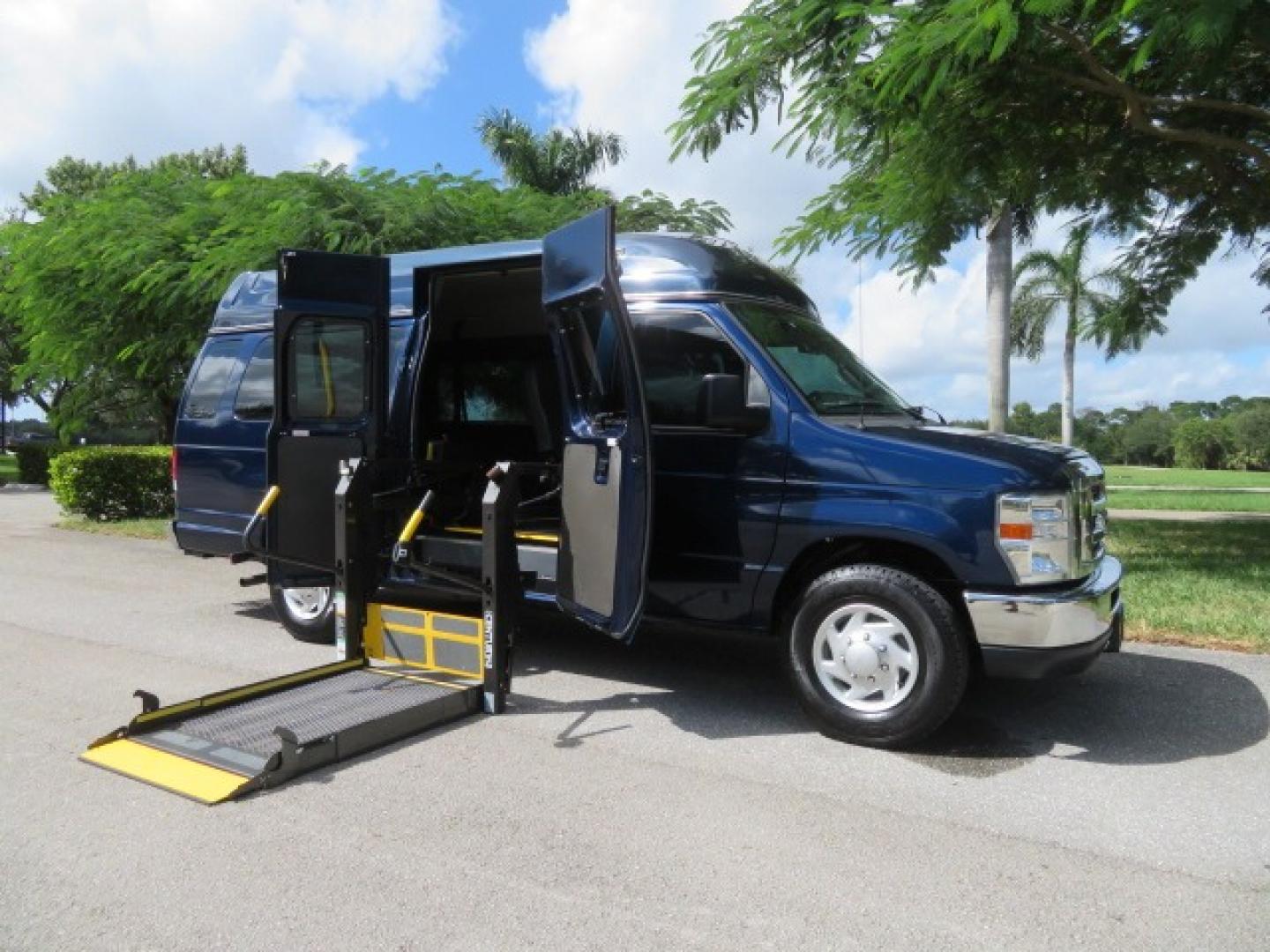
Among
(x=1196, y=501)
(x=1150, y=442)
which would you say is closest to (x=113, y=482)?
(x=1196, y=501)

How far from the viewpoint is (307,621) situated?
A: 7043mm

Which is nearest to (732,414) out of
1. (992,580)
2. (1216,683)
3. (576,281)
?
(576,281)

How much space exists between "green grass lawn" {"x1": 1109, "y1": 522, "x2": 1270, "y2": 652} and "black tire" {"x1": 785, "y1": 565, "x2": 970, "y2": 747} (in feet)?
11.0

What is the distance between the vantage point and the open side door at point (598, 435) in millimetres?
4883

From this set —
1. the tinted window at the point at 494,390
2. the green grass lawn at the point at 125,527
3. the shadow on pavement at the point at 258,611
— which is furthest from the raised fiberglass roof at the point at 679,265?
the green grass lawn at the point at 125,527

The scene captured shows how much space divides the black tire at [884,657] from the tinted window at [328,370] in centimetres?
338

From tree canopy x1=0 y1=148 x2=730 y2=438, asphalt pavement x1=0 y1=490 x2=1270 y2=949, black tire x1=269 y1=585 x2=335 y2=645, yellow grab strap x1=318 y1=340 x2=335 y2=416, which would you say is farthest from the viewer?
tree canopy x1=0 y1=148 x2=730 y2=438

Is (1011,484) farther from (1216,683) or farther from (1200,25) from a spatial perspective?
(1200,25)

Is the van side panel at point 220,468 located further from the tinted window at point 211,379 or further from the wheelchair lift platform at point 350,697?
the wheelchair lift platform at point 350,697

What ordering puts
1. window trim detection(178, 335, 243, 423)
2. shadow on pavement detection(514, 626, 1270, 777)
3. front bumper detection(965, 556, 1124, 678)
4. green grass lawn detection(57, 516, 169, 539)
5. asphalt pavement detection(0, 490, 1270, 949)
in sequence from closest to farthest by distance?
1. asphalt pavement detection(0, 490, 1270, 949)
2. front bumper detection(965, 556, 1124, 678)
3. shadow on pavement detection(514, 626, 1270, 777)
4. window trim detection(178, 335, 243, 423)
5. green grass lawn detection(57, 516, 169, 539)

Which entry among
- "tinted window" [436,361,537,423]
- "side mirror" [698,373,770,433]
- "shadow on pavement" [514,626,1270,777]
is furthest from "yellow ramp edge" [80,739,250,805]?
"tinted window" [436,361,537,423]

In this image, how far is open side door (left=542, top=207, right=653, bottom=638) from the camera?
4.88m

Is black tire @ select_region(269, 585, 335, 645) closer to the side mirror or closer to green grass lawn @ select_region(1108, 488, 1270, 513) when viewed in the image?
the side mirror

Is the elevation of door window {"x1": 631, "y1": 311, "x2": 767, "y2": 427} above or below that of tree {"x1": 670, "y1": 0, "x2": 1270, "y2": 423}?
below
